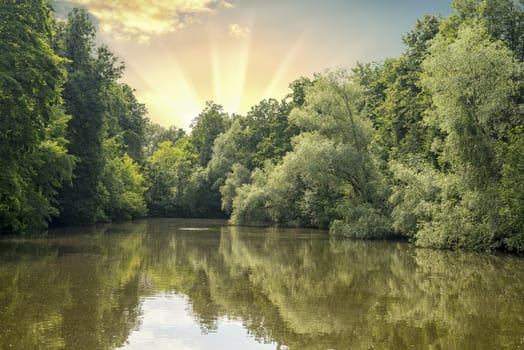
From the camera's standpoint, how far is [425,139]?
128 feet

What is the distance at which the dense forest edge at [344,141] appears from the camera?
25453mm

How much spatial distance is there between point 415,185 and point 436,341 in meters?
23.9

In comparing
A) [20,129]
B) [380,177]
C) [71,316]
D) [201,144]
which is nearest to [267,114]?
[201,144]

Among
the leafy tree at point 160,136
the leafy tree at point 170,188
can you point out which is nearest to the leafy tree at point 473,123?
the leafy tree at point 170,188

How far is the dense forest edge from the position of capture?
25.5 meters

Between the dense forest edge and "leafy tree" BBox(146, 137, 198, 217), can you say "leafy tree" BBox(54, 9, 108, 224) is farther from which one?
"leafy tree" BBox(146, 137, 198, 217)

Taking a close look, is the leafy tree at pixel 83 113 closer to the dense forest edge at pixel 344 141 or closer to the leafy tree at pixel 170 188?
the dense forest edge at pixel 344 141

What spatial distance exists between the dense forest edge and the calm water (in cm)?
491

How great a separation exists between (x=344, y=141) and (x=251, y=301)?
28.9 meters

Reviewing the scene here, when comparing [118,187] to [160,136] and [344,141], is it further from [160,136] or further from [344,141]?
[160,136]

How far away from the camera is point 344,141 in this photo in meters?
41.2

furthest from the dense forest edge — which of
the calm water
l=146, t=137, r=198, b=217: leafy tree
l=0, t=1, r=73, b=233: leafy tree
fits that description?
l=146, t=137, r=198, b=217: leafy tree

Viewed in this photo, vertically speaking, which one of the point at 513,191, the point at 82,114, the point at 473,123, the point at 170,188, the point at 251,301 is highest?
the point at 82,114

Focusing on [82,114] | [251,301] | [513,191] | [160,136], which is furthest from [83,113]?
[160,136]
